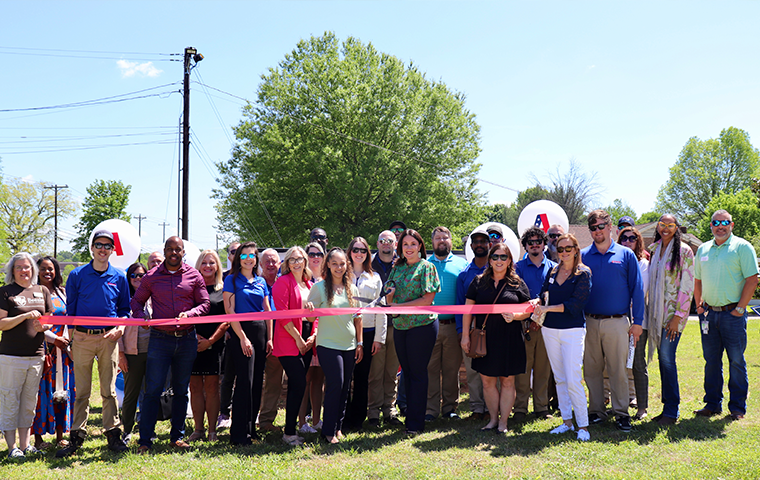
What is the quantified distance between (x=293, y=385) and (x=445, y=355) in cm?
200

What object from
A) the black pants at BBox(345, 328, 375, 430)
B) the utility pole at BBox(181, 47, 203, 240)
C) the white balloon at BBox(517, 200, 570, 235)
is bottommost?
the black pants at BBox(345, 328, 375, 430)

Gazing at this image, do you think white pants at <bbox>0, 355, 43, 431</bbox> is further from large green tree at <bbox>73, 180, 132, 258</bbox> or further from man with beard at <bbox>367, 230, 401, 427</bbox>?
large green tree at <bbox>73, 180, 132, 258</bbox>

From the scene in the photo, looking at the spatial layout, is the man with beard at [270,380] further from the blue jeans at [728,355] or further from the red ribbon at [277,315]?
the blue jeans at [728,355]

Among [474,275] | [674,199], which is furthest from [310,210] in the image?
[674,199]

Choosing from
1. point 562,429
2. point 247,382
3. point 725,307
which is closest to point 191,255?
point 247,382

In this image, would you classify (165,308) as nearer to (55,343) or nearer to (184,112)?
(55,343)

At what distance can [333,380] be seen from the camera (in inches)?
210

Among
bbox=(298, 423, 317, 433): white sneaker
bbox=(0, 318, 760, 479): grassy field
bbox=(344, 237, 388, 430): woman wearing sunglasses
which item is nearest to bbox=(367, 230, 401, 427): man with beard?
bbox=(344, 237, 388, 430): woman wearing sunglasses

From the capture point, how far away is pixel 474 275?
6.20m

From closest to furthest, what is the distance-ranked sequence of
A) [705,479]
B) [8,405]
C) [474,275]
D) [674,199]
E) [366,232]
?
[705,479]
[8,405]
[474,275]
[366,232]
[674,199]

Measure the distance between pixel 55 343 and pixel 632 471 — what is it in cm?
592

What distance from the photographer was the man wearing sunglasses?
5.88m

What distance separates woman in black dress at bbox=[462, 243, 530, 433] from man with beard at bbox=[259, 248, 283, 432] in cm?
226

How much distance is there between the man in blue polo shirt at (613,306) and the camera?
217 inches
